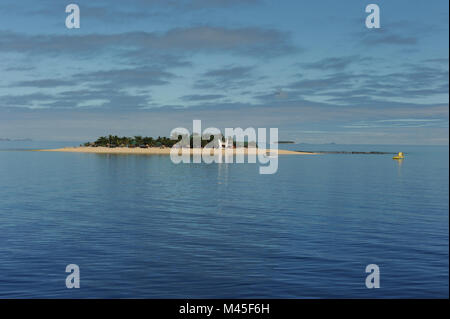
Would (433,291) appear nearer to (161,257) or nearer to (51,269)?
(161,257)

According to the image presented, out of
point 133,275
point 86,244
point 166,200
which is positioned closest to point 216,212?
point 166,200

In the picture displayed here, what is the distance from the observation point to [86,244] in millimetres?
36562

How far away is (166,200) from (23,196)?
24.7m

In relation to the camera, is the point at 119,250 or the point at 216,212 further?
the point at 216,212

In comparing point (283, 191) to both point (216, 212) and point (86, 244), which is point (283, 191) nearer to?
Result: point (216, 212)

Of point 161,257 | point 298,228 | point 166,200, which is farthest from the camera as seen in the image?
point 166,200

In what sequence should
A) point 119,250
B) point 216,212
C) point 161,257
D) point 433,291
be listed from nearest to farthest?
point 433,291, point 161,257, point 119,250, point 216,212

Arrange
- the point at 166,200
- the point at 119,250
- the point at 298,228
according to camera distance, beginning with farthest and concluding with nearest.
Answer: the point at 166,200 < the point at 298,228 < the point at 119,250

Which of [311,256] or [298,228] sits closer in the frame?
[311,256]

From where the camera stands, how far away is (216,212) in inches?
2184
